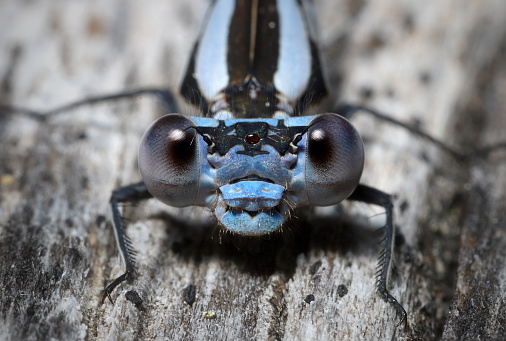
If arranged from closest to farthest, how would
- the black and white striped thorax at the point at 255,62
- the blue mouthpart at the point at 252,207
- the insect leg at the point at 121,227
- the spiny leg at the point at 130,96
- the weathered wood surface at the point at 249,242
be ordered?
the blue mouthpart at the point at 252,207, the weathered wood surface at the point at 249,242, the insect leg at the point at 121,227, the black and white striped thorax at the point at 255,62, the spiny leg at the point at 130,96

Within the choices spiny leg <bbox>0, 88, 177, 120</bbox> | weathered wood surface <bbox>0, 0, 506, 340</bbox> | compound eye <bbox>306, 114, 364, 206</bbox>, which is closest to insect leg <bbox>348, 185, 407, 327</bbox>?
weathered wood surface <bbox>0, 0, 506, 340</bbox>

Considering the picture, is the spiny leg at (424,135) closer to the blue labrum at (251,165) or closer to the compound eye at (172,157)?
the blue labrum at (251,165)

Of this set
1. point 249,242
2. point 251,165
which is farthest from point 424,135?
point 251,165

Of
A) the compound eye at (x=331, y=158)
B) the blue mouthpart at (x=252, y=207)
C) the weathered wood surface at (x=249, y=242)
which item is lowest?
the weathered wood surface at (x=249, y=242)

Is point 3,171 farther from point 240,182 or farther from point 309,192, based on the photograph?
point 309,192

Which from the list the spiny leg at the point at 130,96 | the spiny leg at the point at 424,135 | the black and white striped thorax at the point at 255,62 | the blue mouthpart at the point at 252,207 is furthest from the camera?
the spiny leg at the point at 130,96

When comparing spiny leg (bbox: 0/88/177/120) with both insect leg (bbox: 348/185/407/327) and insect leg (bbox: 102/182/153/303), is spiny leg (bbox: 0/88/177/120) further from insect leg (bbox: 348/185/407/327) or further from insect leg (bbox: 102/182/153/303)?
insect leg (bbox: 348/185/407/327)

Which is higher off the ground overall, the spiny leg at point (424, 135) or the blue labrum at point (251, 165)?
the blue labrum at point (251, 165)

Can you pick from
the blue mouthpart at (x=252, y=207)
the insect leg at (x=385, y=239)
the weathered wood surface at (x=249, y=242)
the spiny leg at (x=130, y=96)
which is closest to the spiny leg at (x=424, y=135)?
the weathered wood surface at (x=249, y=242)

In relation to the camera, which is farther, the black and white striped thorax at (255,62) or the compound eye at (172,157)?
the black and white striped thorax at (255,62)
